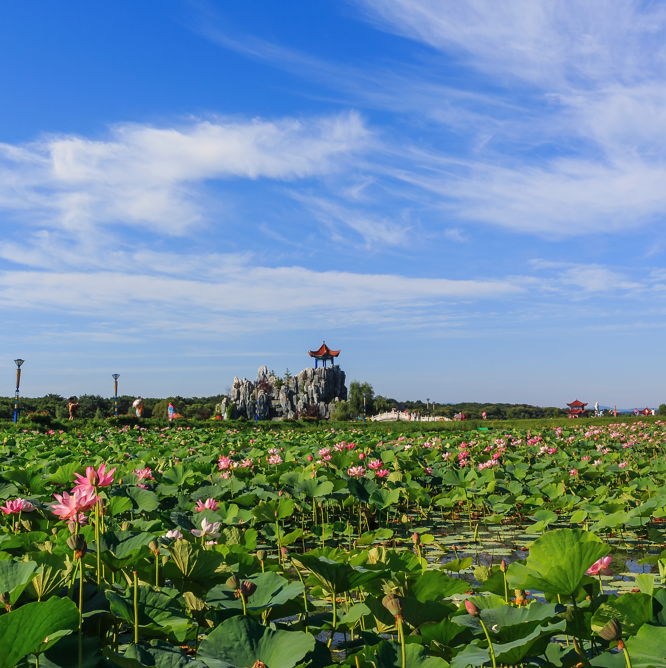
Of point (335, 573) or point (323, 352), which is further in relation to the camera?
point (323, 352)

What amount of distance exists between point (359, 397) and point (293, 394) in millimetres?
6990

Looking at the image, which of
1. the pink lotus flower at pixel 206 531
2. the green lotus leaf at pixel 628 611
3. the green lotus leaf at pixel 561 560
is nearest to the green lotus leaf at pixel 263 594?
the pink lotus flower at pixel 206 531

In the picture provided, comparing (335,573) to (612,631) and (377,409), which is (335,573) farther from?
(377,409)

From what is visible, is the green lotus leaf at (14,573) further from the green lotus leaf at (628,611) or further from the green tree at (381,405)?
the green tree at (381,405)

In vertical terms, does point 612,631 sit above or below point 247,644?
above

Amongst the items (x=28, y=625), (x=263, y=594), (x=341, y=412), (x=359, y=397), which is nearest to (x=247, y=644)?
(x=263, y=594)

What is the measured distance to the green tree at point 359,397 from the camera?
51.4 m

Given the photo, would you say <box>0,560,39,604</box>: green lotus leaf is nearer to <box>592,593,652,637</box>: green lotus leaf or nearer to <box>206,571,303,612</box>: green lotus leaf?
<box>206,571,303,612</box>: green lotus leaf

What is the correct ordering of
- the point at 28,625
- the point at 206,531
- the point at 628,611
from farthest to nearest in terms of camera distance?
the point at 206,531, the point at 628,611, the point at 28,625

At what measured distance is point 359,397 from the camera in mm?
53344

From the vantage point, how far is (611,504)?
4.01m

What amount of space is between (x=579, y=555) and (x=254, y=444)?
8.69 m

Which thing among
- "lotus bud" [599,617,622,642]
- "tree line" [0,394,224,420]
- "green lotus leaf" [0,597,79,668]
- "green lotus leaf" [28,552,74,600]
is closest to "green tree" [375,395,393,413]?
"tree line" [0,394,224,420]

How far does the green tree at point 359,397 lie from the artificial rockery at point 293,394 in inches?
60.4
